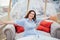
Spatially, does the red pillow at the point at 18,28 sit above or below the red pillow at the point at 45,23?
below

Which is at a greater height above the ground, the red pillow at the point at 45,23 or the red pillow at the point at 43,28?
the red pillow at the point at 45,23

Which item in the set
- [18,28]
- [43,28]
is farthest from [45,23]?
[18,28]

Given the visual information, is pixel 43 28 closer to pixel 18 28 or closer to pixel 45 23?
pixel 45 23

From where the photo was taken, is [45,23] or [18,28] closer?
[18,28]

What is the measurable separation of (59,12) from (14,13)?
1.22 meters

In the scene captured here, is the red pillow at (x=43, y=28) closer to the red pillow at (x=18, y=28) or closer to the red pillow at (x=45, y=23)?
the red pillow at (x=45, y=23)

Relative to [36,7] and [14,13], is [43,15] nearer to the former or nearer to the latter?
[36,7]

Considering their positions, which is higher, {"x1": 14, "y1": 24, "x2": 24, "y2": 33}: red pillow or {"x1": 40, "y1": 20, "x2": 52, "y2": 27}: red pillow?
{"x1": 40, "y1": 20, "x2": 52, "y2": 27}: red pillow

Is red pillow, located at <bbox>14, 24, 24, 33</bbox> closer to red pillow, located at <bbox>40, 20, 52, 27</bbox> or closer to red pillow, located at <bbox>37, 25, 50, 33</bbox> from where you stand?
red pillow, located at <bbox>37, 25, 50, 33</bbox>

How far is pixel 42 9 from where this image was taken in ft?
12.8

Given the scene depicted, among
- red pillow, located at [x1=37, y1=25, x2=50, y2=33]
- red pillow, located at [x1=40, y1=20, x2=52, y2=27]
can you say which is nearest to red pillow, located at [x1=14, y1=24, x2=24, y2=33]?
red pillow, located at [x1=37, y1=25, x2=50, y2=33]

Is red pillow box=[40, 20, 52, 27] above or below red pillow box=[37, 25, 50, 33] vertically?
above

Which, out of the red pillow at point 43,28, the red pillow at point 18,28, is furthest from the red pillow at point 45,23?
the red pillow at point 18,28

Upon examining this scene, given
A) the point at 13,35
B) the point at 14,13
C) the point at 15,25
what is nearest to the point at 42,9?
the point at 14,13
